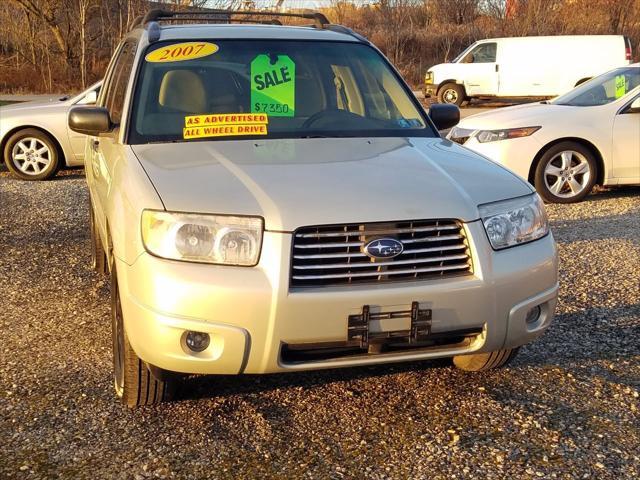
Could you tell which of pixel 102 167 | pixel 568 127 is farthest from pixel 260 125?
pixel 568 127

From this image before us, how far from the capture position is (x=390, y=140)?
4.19 meters

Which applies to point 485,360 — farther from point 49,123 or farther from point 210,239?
point 49,123

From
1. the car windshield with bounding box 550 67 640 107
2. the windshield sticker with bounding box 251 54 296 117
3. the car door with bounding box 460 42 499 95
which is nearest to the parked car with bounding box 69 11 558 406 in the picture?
the windshield sticker with bounding box 251 54 296 117

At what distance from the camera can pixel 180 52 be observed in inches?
175

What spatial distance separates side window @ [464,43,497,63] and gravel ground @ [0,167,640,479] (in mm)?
18583

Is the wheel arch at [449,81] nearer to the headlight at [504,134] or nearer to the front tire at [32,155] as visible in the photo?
the headlight at [504,134]

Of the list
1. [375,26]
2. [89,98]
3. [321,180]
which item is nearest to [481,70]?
[375,26]

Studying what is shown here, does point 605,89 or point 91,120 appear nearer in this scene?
point 91,120

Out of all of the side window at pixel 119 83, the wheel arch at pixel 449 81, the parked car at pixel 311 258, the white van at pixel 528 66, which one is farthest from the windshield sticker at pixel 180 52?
the wheel arch at pixel 449 81

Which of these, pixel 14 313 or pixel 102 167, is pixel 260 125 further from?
pixel 14 313

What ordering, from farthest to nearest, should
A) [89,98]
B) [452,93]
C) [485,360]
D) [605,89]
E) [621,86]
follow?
[452,93] → [89,98] → [605,89] → [621,86] → [485,360]

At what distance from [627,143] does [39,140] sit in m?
7.60

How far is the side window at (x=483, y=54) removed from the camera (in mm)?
22422

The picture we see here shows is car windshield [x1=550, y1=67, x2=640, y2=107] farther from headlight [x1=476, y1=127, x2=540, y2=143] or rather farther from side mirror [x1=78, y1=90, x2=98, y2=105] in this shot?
side mirror [x1=78, y1=90, x2=98, y2=105]
